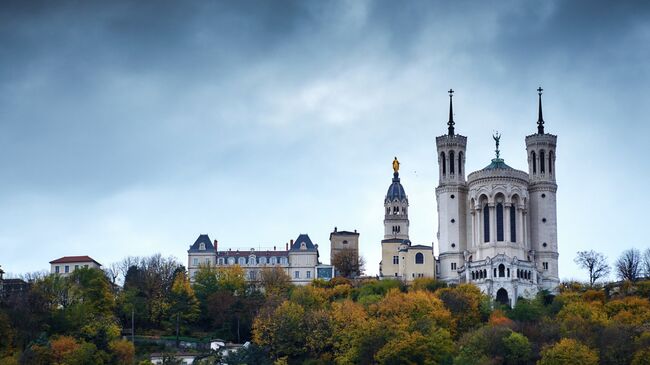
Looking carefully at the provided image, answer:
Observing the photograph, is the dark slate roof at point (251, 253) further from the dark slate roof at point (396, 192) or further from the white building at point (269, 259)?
the dark slate roof at point (396, 192)

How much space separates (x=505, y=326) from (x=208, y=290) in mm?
27263

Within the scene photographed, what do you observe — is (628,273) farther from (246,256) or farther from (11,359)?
(11,359)

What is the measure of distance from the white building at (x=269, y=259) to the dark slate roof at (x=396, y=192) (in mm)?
11969

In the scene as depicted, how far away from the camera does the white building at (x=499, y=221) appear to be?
99.7 m

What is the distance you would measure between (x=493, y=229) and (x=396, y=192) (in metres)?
23.5

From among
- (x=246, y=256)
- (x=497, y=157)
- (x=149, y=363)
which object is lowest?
(x=149, y=363)

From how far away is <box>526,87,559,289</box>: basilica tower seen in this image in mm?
104088

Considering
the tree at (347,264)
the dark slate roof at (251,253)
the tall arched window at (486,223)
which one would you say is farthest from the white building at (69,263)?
the tall arched window at (486,223)

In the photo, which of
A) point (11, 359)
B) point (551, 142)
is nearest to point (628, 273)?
point (551, 142)

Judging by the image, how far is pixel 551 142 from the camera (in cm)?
10612

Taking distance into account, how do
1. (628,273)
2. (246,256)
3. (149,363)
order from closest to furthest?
(149,363), (628,273), (246,256)

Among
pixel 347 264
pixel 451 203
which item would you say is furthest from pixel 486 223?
pixel 347 264

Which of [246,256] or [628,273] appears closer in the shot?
[628,273]

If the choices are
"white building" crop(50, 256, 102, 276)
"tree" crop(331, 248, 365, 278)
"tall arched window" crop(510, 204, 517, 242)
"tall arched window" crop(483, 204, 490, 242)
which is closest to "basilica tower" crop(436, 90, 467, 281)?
"tall arched window" crop(483, 204, 490, 242)
